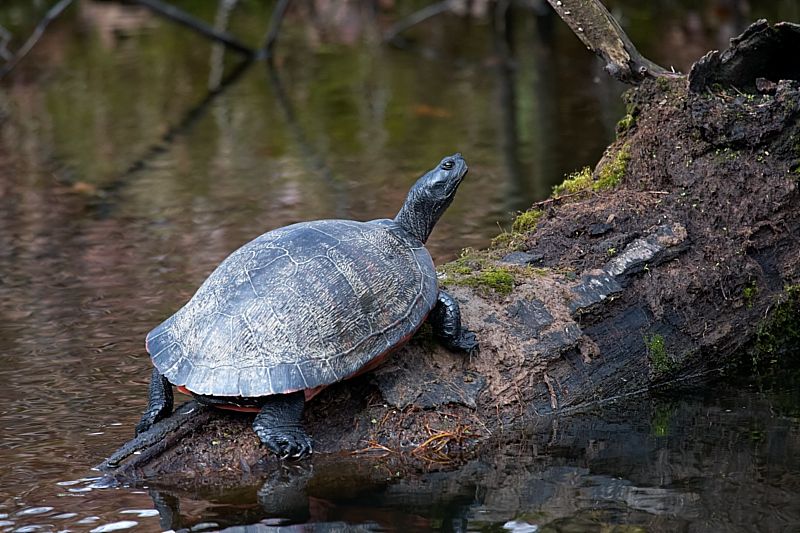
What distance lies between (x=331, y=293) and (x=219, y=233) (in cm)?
454

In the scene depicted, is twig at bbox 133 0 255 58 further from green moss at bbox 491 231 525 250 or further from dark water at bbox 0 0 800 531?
green moss at bbox 491 231 525 250

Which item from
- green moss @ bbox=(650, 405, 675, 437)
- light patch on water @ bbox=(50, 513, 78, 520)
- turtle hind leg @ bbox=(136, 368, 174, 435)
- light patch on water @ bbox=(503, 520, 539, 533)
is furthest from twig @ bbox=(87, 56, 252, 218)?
light patch on water @ bbox=(503, 520, 539, 533)

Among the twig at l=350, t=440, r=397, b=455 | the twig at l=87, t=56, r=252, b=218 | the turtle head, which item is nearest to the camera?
Result: the twig at l=350, t=440, r=397, b=455

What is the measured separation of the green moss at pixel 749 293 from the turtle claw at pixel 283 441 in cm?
265

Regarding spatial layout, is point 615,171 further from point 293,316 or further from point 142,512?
point 142,512

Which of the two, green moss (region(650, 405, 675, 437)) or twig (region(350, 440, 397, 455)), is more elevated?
twig (region(350, 440, 397, 455))

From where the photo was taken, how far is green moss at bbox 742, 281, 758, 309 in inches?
231

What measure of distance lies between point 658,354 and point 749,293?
0.69m

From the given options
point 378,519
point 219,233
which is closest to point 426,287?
point 378,519

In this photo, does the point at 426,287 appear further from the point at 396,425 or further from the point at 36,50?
the point at 36,50

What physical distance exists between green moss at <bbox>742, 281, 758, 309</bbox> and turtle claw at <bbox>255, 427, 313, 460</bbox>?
2.65 meters

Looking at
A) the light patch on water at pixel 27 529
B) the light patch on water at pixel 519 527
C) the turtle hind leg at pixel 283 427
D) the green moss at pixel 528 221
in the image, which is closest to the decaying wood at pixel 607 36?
the green moss at pixel 528 221

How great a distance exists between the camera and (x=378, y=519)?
4379mm

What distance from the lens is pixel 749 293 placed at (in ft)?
19.2
